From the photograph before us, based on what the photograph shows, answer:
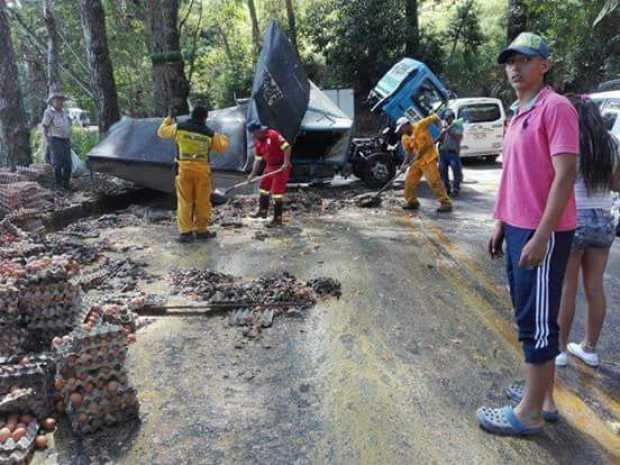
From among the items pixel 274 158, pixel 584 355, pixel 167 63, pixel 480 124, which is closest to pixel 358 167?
pixel 274 158

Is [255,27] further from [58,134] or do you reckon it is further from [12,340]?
[12,340]

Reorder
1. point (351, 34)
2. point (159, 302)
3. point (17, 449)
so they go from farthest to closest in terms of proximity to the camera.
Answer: point (351, 34)
point (159, 302)
point (17, 449)

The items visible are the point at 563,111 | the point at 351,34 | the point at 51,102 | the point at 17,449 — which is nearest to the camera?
the point at 563,111

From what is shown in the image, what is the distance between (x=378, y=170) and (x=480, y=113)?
517 centimetres

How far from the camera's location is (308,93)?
11.3m

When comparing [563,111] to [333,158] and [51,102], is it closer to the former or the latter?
[333,158]

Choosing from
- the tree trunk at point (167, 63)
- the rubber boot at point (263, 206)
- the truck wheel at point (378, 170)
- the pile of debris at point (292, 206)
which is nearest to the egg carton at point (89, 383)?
the pile of debris at point (292, 206)

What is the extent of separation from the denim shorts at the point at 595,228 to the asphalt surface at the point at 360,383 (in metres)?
0.84

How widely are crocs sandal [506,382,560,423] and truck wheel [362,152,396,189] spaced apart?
27.2 feet

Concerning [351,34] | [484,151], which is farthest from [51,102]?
[351,34]

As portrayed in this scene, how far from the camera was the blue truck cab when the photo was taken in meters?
12.2

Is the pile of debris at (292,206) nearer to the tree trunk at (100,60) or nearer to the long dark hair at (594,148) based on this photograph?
the tree trunk at (100,60)

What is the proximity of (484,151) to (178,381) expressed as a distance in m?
13.3

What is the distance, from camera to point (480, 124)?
49.3 ft
